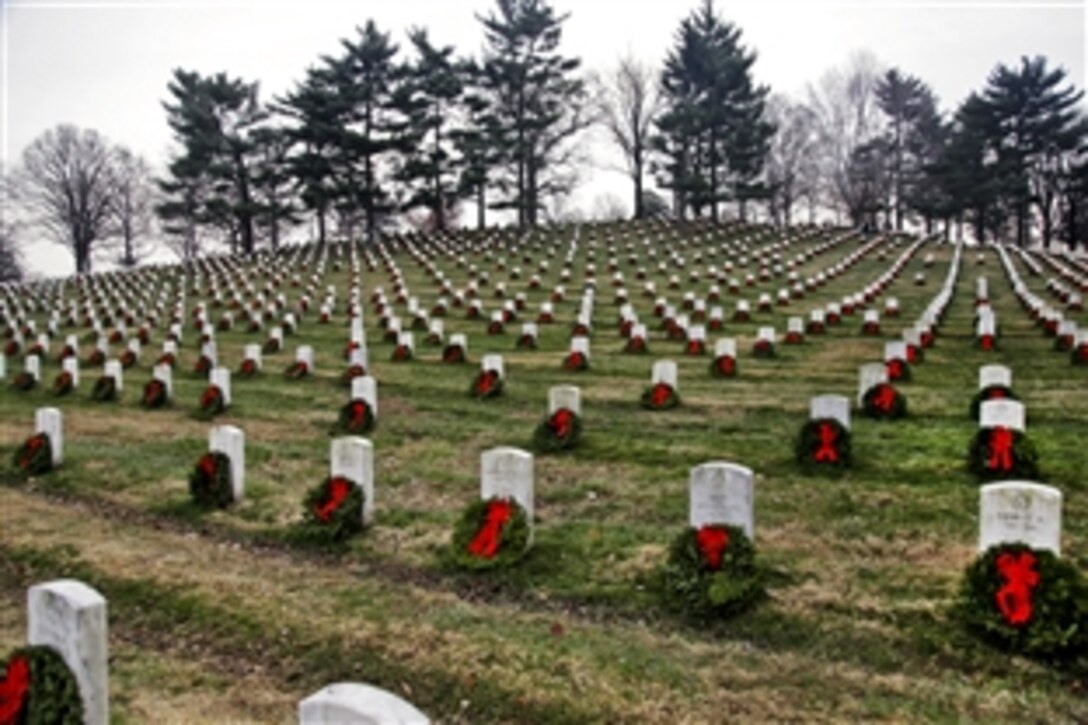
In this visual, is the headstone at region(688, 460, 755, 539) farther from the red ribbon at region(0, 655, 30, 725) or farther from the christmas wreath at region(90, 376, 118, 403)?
the christmas wreath at region(90, 376, 118, 403)

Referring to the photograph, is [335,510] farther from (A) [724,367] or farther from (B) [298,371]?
(B) [298,371]

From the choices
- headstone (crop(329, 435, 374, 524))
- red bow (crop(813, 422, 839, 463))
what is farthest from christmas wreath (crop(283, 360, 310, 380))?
red bow (crop(813, 422, 839, 463))

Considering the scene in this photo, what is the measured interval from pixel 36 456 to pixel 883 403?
11.8 m

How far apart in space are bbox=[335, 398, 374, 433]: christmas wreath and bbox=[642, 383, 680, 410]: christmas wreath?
4303 mm

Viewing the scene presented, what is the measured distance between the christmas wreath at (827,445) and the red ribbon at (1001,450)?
1490 millimetres

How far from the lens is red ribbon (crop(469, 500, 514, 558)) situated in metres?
8.49

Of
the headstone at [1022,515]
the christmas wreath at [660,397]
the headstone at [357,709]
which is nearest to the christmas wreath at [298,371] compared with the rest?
the christmas wreath at [660,397]

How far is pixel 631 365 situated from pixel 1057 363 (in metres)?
7.62

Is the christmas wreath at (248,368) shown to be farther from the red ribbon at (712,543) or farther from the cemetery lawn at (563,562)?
the red ribbon at (712,543)

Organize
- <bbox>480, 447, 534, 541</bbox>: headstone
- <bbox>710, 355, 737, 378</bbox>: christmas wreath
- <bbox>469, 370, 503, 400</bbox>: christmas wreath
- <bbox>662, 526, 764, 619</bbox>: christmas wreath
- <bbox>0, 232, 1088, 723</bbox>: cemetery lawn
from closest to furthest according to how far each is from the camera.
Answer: <bbox>0, 232, 1088, 723</bbox>: cemetery lawn → <bbox>662, 526, 764, 619</bbox>: christmas wreath → <bbox>480, 447, 534, 541</bbox>: headstone → <bbox>469, 370, 503, 400</bbox>: christmas wreath → <bbox>710, 355, 737, 378</bbox>: christmas wreath

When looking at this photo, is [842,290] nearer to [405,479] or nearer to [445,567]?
[405,479]

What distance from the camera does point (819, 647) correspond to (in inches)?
254

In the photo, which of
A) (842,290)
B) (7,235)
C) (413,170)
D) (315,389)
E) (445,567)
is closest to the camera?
(445,567)

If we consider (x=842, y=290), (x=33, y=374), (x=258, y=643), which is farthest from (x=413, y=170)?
(x=258, y=643)
